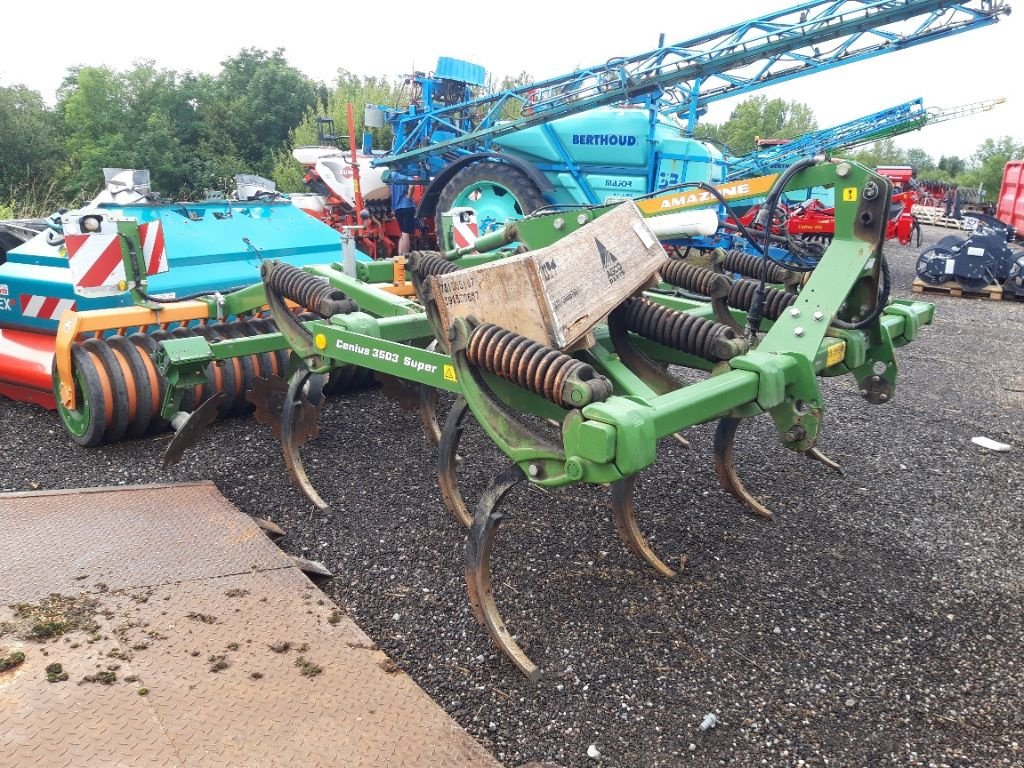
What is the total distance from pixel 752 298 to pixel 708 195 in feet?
1.71

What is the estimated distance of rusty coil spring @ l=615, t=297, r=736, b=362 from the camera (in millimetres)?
2746

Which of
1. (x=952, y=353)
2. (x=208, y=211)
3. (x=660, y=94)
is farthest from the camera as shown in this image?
(x=660, y=94)

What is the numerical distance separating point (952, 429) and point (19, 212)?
15236 mm

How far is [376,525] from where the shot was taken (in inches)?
131

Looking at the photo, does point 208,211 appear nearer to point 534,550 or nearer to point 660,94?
point 534,550

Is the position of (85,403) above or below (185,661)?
above

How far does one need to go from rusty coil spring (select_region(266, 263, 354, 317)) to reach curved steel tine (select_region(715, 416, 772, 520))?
179 cm

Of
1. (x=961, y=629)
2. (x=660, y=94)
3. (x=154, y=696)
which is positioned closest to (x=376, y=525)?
(x=154, y=696)

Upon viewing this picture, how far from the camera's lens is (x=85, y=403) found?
12.8ft

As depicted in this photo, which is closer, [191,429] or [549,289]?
→ [549,289]

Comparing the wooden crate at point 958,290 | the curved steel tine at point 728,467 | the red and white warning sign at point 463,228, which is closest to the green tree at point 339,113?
the wooden crate at point 958,290

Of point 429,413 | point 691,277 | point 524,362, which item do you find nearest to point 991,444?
point 691,277

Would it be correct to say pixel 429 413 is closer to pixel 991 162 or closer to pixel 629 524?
pixel 629 524

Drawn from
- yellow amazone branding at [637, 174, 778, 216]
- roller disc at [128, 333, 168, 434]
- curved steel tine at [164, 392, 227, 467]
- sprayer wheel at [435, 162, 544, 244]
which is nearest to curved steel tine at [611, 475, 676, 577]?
yellow amazone branding at [637, 174, 778, 216]
